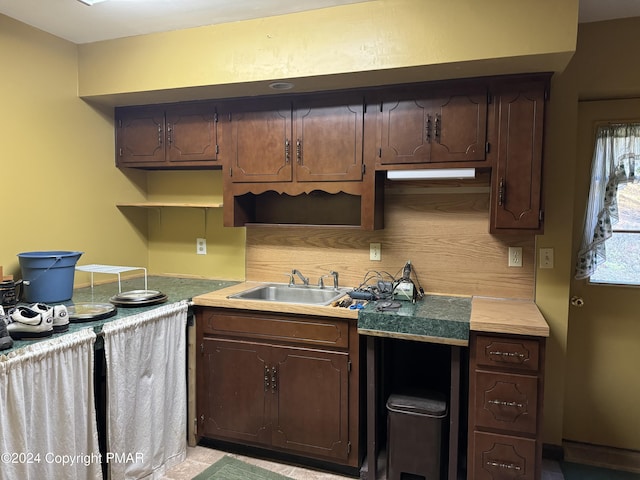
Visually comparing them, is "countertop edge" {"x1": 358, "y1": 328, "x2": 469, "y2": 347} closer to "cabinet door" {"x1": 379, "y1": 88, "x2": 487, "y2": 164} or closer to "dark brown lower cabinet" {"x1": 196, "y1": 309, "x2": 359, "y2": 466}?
"dark brown lower cabinet" {"x1": 196, "y1": 309, "x2": 359, "y2": 466}

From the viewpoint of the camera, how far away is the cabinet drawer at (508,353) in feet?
6.37

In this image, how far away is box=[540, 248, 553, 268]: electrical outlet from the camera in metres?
2.43

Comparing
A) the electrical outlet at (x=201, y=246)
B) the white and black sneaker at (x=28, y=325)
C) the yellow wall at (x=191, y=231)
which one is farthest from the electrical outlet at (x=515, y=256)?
the white and black sneaker at (x=28, y=325)

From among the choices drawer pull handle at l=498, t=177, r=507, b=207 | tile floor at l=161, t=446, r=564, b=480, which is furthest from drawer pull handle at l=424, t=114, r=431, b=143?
tile floor at l=161, t=446, r=564, b=480

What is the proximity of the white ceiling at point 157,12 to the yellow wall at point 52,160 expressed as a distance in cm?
17

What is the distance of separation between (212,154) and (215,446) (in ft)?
5.84

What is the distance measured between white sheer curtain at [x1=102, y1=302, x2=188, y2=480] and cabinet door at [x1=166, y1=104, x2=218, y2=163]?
99 cm

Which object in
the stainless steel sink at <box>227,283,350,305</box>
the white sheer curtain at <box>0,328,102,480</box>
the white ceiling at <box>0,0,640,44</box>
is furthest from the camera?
the stainless steel sink at <box>227,283,350,305</box>

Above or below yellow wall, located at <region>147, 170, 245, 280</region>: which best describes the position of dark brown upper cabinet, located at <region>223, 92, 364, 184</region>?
above

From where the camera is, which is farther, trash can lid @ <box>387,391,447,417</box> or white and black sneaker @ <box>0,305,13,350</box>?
trash can lid @ <box>387,391,447,417</box>

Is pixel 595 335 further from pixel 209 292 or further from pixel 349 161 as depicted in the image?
pixel 209 292

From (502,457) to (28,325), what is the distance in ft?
6.88

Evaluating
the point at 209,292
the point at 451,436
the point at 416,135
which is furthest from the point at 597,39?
the point at 209,292

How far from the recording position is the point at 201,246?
10.4 ft
